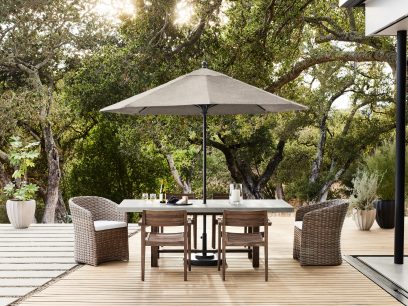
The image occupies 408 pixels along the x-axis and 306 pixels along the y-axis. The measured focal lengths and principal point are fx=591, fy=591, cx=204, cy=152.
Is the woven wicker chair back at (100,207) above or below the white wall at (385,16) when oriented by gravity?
below

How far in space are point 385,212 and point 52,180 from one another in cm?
1351

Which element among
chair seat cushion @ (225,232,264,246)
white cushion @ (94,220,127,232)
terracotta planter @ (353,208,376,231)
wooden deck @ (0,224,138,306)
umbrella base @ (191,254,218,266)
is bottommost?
wooden deck @ (0,224,138,306)

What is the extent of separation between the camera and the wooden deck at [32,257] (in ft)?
18.5

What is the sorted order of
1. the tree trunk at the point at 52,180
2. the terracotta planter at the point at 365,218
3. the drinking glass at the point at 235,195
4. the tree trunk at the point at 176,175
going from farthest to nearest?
the tree trunk at the point at 176,175
the tree trunk at the point at 52,180
the terracotta planter at the point at 365,218
the drinking glass at the point at 235,195

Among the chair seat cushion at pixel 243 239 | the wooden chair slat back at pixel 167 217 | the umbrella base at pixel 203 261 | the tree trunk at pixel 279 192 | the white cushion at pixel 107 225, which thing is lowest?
the tree trunk at pixel 279 192

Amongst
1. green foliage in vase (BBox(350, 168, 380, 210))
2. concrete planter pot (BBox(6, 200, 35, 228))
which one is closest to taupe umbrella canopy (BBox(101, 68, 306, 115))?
green foliage in vase (BBox(350, 168, 380, 210))

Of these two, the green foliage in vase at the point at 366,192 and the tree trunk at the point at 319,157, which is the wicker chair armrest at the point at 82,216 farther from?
the tree trunk at the point at 319,157

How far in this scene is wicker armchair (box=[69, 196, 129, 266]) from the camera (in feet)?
21.5

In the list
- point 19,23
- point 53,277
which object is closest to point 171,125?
point 19,23

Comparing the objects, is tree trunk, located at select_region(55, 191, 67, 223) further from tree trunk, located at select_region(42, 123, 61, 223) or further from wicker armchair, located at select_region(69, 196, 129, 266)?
wicker armchair, located at select_region(69, 196, 129, 266)

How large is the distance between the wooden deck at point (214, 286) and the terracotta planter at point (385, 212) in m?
2.19

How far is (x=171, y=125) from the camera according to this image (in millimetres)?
14008

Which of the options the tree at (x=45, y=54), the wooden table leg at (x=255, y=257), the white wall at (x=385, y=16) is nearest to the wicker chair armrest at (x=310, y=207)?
the wooden table leg at (x=255, y=257)

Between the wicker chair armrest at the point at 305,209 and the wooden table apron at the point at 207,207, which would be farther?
the wicker chair armrest at the point at 305,209
